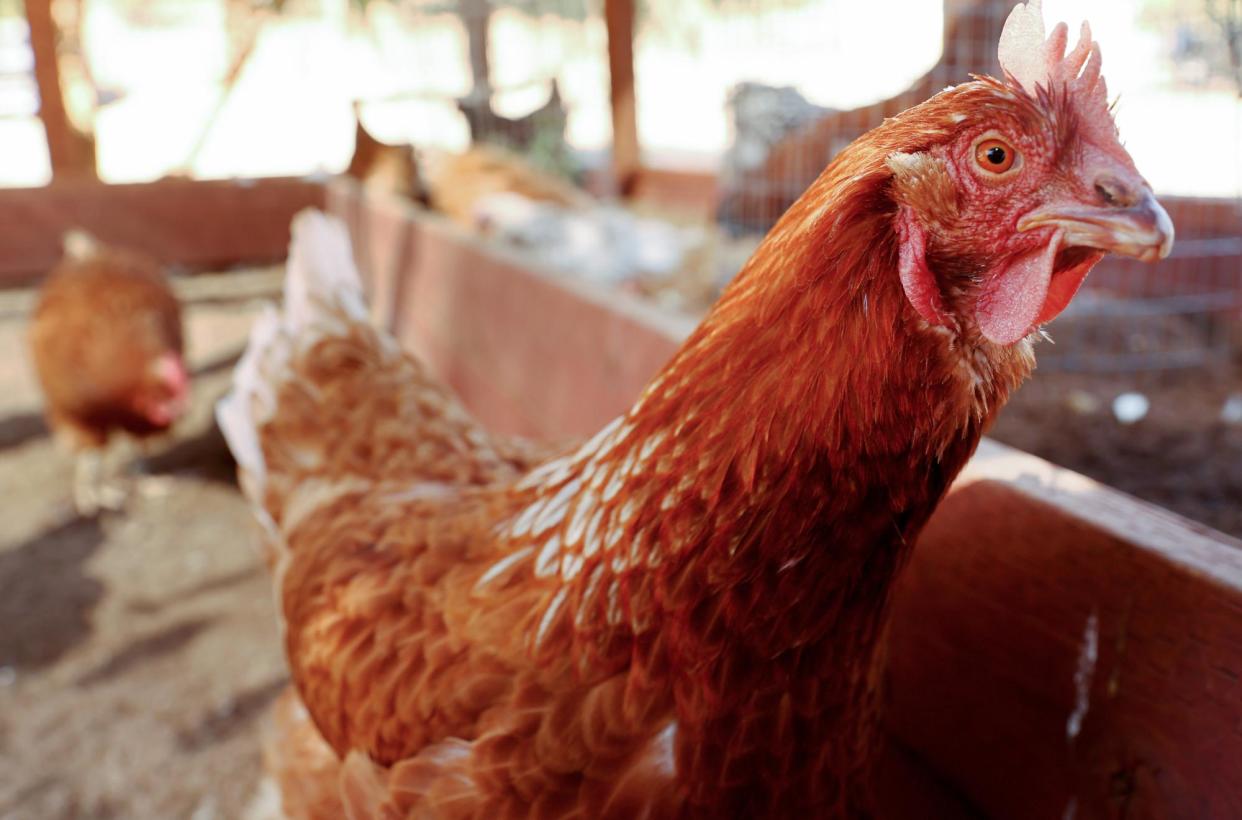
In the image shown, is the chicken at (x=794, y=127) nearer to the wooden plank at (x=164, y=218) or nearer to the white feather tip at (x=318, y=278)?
the white feather tip at (x=318, y=278)

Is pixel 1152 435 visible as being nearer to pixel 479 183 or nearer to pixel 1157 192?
pixel 1157 192

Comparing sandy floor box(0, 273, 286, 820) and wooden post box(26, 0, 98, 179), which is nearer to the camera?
sandy floor box(0, 273, 286, 820)

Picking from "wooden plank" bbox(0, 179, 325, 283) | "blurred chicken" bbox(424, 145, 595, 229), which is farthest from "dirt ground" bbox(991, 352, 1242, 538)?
"wooden plank" bbox(0, 179, 325, 283)

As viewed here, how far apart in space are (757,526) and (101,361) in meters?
3.30

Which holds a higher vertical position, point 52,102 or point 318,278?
point 52,102

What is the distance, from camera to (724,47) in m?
3.51

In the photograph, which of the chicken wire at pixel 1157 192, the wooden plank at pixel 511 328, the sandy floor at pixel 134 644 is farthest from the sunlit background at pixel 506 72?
the sandy floor at pixel 134 644

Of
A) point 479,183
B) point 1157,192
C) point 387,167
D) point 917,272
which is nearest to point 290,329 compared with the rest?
point 917,272

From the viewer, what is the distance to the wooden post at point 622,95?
4.50 m

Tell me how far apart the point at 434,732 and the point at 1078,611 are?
2.28 feet

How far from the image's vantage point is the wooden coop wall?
2.65ft

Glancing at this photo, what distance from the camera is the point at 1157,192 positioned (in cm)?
267

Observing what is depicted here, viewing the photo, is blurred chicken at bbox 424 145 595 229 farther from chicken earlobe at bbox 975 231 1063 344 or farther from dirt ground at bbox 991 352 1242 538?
chicken earlobe at bbox 975 231 1063 344

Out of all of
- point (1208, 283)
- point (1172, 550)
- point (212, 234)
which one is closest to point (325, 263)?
point (1172, 550)
